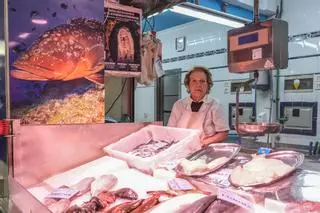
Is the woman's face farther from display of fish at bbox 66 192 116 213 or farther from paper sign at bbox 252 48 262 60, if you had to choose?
display of fish at bbox 66 192 116 213

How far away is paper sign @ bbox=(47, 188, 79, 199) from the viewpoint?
51.1 inches

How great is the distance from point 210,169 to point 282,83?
4.03 m

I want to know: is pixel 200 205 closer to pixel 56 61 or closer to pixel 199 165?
pixel 199 165

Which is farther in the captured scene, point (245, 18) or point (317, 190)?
point (245, 18)

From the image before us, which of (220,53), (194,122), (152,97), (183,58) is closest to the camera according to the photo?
(194,122)

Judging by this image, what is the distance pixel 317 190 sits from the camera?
3.49 feet

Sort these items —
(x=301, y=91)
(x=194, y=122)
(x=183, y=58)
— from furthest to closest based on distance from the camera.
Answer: (x=183, y=58) → (x=301, y=91) → (x=194, y=122)

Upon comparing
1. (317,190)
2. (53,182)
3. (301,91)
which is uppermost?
(301,91)

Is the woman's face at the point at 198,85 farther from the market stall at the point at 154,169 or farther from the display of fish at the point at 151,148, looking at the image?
the display of fish at the point at 151,148

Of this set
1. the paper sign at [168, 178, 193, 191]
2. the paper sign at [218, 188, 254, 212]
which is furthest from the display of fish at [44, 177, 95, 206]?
the paper sign at [218, 188, 254, 212]

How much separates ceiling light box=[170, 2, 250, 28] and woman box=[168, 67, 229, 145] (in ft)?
3.19

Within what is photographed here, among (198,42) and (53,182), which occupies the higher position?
(198,42)

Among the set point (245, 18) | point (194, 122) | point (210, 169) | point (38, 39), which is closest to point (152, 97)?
point (245, 18)

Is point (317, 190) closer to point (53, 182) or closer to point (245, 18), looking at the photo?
point (53, 182)
